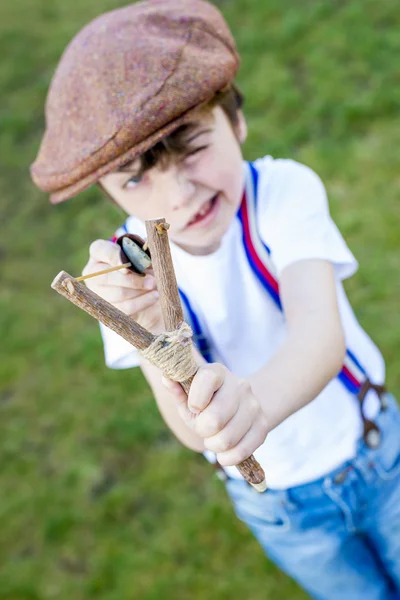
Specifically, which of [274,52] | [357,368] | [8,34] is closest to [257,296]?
[357,368]

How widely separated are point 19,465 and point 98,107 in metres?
1.82

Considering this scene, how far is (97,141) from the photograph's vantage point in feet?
3.31

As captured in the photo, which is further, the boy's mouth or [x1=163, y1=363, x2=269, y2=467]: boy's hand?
the boy's mouth

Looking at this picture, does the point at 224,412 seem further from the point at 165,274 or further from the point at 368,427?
the point at 368,427

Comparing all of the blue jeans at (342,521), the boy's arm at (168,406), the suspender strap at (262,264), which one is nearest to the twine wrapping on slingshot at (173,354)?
the boy's arm at (168,406)

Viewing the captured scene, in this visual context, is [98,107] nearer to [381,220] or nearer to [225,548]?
[225,548]

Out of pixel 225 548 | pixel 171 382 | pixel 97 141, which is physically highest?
pixel 97 141

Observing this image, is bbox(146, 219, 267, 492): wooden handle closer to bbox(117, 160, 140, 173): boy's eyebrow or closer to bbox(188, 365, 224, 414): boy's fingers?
bbox(188, 365, 224, 414): boy's fingers

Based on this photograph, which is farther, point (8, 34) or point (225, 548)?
point (8, 34)

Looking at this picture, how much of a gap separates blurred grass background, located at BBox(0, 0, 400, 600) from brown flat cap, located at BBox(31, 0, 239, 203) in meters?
1.39

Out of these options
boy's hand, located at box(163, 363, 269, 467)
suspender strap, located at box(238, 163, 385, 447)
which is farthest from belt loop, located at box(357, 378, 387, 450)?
boy's hand, located at box(163, 363, 269, 467)

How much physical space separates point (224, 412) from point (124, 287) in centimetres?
25

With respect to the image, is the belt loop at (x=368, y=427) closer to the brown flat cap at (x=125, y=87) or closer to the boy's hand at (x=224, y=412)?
the boy's hand at (x=224, y=412)

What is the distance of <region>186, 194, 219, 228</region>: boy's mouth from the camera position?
1.09m
